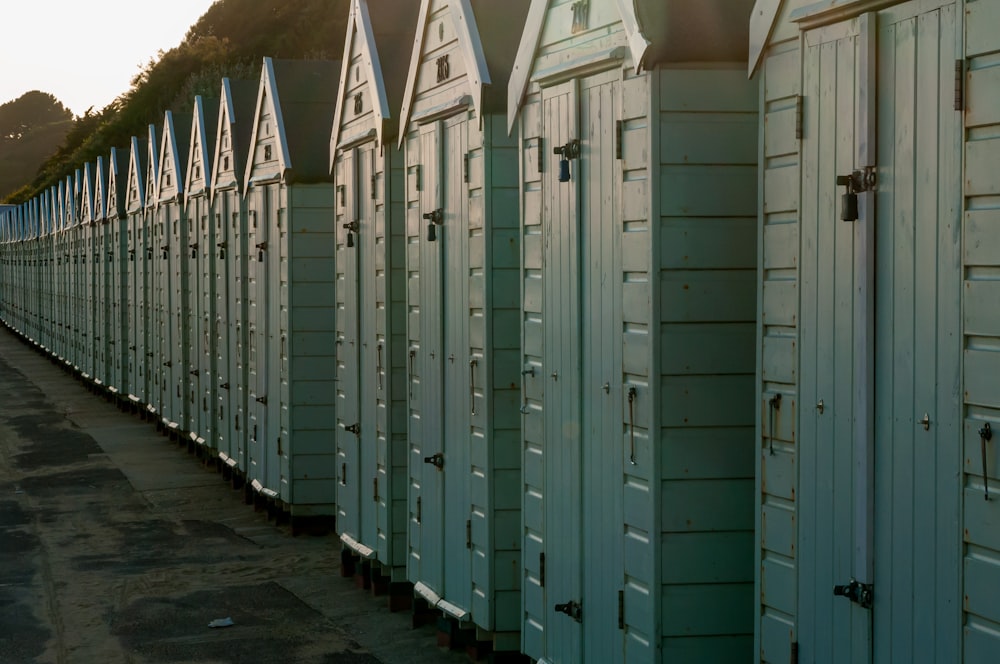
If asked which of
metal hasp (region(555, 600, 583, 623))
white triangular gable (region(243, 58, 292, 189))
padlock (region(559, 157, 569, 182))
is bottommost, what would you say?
metal hasp (region(555, 600, 583, 623))

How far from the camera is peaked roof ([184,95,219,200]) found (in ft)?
64.6

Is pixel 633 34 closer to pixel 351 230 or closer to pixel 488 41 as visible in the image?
pixel 488 41

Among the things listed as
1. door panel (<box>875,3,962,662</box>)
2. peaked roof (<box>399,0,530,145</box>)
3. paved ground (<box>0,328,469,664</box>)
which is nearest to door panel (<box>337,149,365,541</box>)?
paved ground (<box>0,328,469,664</box>)

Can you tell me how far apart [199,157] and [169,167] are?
3.42 meters

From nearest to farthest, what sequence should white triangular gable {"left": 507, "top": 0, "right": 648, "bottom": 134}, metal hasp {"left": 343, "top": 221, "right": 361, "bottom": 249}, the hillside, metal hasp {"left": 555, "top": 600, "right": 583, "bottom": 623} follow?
metal hasp {"left": 555, "top": 600, "right": 583, "bottom": 623} < white triangular gable {"left": 507, "top": 0, "right": 648, "bottom": 134} < metal hasp {"left": 343, "top": 221, "right": 361, "bottom": 249} < the hillside

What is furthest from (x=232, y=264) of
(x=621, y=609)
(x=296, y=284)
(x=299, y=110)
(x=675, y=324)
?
(x=675, y=324)

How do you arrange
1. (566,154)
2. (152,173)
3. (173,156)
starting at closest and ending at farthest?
(566,154)
(173,156)
(152,173)

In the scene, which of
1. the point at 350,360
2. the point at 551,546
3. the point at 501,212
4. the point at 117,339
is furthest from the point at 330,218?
the point at 117,339

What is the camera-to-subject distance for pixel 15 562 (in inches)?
539

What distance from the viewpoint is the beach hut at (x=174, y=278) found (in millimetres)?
22453

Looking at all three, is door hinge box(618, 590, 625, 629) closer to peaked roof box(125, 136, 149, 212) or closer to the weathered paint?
the weathered paint

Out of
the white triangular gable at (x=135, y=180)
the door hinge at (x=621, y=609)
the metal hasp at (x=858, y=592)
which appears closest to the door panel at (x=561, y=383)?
the door hinge at (x=621, y=609)

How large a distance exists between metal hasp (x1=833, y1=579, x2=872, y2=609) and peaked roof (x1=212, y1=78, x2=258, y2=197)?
12.5 m

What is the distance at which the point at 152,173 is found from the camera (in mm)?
25594
